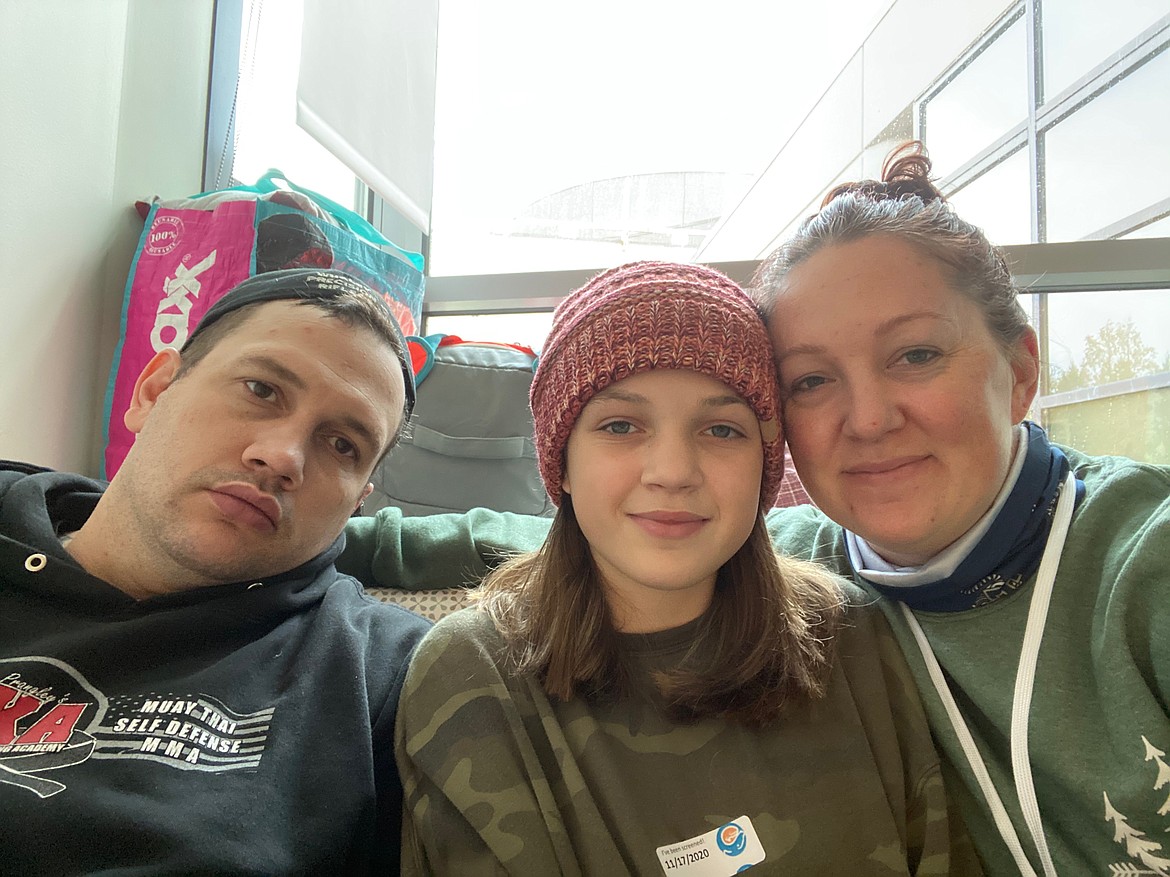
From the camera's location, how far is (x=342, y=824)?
2.72 ft

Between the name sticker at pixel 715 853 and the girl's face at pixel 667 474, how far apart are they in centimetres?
31

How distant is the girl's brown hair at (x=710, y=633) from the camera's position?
0.92m

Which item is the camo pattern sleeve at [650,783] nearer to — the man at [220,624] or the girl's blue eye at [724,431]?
the man at [220,624]

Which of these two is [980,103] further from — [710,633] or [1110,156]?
[710,633]

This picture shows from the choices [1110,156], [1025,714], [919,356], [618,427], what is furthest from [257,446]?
[1110,156]

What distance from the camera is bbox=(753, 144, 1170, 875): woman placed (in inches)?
31.2

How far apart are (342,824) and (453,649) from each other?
0.82 feet

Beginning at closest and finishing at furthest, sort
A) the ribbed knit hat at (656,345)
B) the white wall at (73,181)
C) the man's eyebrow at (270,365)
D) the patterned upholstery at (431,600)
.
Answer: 1. the ribbed knit hat at (656,345)
2. the man's eyebrow at (270,365)
3. the patterned upholstery at (431,600)
4. the white wall at (73,181)

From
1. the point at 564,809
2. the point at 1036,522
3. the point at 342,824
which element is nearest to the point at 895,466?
the point at 1036,522

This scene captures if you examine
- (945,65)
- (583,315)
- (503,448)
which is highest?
(945,65)

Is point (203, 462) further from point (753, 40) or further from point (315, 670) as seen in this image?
point (753, 40)

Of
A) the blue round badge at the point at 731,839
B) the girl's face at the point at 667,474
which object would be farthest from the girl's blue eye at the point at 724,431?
the blue round badge at the point at 731,839

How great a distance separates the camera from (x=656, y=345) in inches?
36.0

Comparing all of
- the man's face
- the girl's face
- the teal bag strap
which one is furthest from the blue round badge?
the teal bag strap
